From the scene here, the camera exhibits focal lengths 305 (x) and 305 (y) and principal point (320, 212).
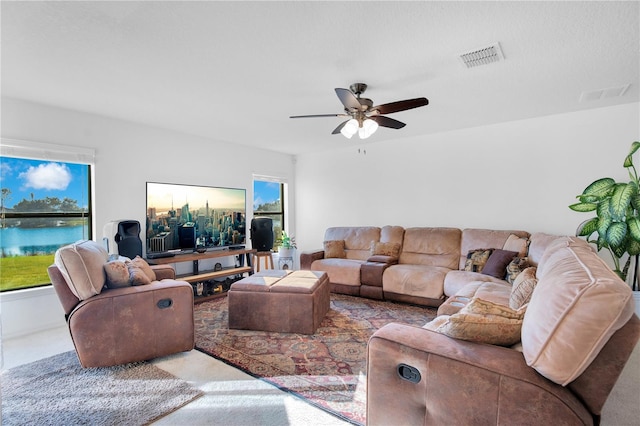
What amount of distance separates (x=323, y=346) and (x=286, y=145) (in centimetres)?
368

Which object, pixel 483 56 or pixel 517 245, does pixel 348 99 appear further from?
pixel 517 245

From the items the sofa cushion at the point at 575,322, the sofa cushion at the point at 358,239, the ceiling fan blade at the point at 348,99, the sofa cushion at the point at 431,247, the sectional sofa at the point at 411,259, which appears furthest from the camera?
the sofa cushion at the point at 358,239

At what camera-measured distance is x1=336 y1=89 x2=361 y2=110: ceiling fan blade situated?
233 cm

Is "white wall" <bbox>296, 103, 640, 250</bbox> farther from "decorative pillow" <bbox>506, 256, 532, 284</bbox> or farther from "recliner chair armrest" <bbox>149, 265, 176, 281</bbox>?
"recliner chair armrest" <bbox>149, 265, 176, 281</bbox>

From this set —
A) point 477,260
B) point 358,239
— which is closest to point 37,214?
point 358,239

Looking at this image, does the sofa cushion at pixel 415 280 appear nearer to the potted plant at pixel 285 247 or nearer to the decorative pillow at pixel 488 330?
the potted plant at pixel 285 247

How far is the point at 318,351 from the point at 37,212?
3.43 metres

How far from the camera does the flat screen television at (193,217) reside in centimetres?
413

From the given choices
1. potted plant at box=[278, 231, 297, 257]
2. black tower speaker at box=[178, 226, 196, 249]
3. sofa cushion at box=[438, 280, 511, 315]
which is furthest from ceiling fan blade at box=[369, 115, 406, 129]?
potted plant at box=[278, 231, 297, 257]

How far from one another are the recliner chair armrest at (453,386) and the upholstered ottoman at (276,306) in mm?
1615

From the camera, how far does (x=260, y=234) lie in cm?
515

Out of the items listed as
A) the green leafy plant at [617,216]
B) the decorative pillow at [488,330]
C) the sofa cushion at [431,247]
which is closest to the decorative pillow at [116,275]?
the decorative pillow at [488,330]

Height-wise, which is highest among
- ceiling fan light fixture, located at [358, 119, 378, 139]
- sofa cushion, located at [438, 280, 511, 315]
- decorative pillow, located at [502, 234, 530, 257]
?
ceiling fan light fixture, located at [358, 119, 378, 139]

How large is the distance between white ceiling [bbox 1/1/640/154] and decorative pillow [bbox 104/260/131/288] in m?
1.63
